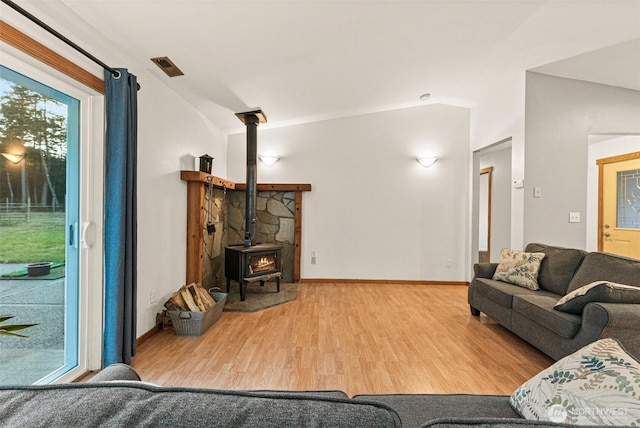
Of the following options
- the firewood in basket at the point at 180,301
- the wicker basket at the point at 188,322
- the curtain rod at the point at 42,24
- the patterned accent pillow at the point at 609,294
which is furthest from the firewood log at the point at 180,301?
the patterned accent pillow at the point at 609,294

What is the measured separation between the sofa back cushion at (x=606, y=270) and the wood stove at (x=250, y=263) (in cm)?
325

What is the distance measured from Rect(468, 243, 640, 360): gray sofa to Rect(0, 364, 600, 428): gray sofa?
226cm

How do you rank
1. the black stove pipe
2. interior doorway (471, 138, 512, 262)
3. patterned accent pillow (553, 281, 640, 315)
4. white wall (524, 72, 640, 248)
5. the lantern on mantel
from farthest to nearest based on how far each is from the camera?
interior doorway (471, 138, 512, 262) < the black stove pipe < the lantern on mantel < white wall (524, 72, 640, 248) < patterned accent pillow (553, 281, 640, 315)

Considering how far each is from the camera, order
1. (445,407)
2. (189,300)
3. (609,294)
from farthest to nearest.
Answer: (189,300) < (609,294) < (445,407)

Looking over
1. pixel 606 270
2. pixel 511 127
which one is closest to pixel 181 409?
pixel 606 270

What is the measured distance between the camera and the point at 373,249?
16.9ft

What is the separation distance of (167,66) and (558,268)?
4.05m

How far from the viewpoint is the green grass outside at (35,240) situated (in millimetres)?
1715

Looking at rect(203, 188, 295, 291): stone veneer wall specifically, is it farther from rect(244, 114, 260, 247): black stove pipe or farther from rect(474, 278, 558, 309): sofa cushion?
rect(474, 278, 558, 309): sofa cushion

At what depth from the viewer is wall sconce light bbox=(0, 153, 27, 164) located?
1697mm

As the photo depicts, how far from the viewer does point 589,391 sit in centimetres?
90

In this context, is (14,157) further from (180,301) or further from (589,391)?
(589,391)

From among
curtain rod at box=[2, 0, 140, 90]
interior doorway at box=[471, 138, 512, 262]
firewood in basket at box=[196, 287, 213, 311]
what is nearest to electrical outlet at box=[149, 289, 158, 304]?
firewood in basket at box=[196, 287, 213, 311]

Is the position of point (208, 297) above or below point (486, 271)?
below
